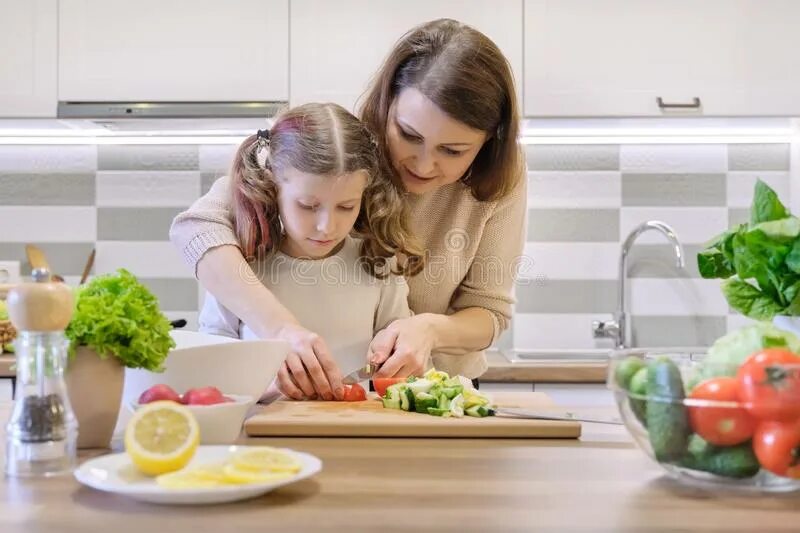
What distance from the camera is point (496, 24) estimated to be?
274cm

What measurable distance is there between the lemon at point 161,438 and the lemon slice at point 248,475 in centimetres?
6

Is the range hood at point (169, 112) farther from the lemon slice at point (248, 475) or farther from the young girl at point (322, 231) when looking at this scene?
the lemon slice at point (248, 475)

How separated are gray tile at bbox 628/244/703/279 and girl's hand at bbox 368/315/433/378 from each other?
155 centimetres

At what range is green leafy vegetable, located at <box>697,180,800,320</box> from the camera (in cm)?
114

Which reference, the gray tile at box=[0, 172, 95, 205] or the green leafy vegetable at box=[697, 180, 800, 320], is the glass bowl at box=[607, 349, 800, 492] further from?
the gray tile at box=[0, 172, 95, 205]

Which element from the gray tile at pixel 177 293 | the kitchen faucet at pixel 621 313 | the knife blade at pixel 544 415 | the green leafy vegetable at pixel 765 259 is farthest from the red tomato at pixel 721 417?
the gray tile at pixel 177 293

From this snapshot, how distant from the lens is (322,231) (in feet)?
5.53

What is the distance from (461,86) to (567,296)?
60.8 inches

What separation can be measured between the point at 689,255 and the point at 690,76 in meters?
0.63

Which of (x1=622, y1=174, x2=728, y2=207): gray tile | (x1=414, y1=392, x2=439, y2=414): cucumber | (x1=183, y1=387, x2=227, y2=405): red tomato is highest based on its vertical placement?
(x1=622, y1=174, x2=728, y2=207): gray tile

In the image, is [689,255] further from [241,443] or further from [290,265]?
[241,443]

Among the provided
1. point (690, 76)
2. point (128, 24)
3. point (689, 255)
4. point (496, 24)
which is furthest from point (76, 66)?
point (689, 255)

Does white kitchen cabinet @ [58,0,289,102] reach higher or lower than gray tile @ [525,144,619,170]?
higher

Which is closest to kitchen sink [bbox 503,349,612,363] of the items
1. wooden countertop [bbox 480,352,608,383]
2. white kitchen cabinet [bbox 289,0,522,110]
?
wooden countertop [bbox 480,352,608,383]
